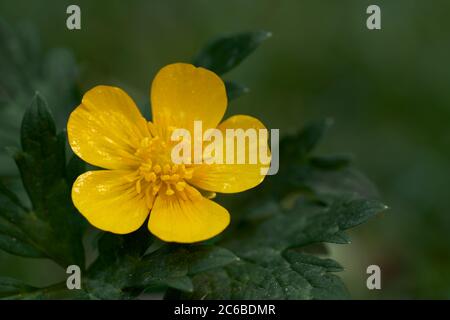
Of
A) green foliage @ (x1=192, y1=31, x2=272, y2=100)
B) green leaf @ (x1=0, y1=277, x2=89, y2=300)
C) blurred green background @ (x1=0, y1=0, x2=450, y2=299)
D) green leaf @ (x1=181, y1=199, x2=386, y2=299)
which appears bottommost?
green leaf @ (x1=0, y1=277, x2=89, y2=300)

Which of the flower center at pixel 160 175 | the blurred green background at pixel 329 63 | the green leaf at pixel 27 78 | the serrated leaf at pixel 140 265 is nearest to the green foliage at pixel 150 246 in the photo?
the serrated leaf at pixel 140 265

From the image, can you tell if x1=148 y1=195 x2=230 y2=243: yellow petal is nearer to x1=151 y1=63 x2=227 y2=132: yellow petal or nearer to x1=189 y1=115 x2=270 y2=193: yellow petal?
x1=189 y1=115 x2=270 y2=193: yellow petal

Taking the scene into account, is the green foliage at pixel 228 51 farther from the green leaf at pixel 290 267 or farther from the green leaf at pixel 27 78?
the green leaf at pixel 27 78

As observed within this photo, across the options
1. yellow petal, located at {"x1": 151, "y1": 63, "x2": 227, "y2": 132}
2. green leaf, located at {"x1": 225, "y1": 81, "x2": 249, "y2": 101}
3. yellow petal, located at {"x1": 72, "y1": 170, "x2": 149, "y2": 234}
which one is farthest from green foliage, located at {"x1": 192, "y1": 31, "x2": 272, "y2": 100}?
yellow petal, located at {"x1": 72, "y1": 170, "x2": 149, "y2": 234}

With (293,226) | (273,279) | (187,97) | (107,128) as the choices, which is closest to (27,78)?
(107,128)
